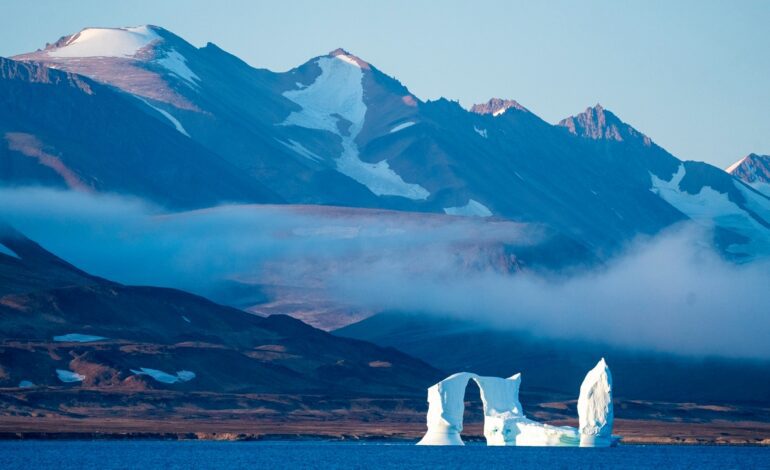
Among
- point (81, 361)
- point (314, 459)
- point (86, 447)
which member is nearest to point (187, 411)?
point (81, 361)

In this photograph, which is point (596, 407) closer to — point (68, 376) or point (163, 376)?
point (68, 376)

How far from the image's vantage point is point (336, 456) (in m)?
122

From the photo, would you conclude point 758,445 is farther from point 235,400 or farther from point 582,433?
point 235,400

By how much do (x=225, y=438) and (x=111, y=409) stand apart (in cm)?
2841

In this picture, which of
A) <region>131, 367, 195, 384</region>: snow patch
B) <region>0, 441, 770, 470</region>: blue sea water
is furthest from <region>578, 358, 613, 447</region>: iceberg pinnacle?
<region>131, 367, 195, 384</region>: snow patch

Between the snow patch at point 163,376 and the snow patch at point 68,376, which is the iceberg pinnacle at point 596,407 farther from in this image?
the snow patch at point 163,376

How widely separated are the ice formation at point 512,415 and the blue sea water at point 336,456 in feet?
5.47

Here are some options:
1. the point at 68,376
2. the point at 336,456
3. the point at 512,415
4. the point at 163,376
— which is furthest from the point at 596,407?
the point at 163,376

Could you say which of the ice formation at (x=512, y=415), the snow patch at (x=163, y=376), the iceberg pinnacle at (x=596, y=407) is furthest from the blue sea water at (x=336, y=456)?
the snow patch at (x=163, y=376)

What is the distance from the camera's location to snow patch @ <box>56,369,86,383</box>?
615ft

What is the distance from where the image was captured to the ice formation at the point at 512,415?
116 m

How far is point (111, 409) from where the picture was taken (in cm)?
17112

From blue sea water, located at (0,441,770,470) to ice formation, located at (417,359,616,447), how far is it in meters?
1.67

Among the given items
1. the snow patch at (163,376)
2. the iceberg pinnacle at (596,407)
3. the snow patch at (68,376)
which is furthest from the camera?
the snow patch at (163,376)
